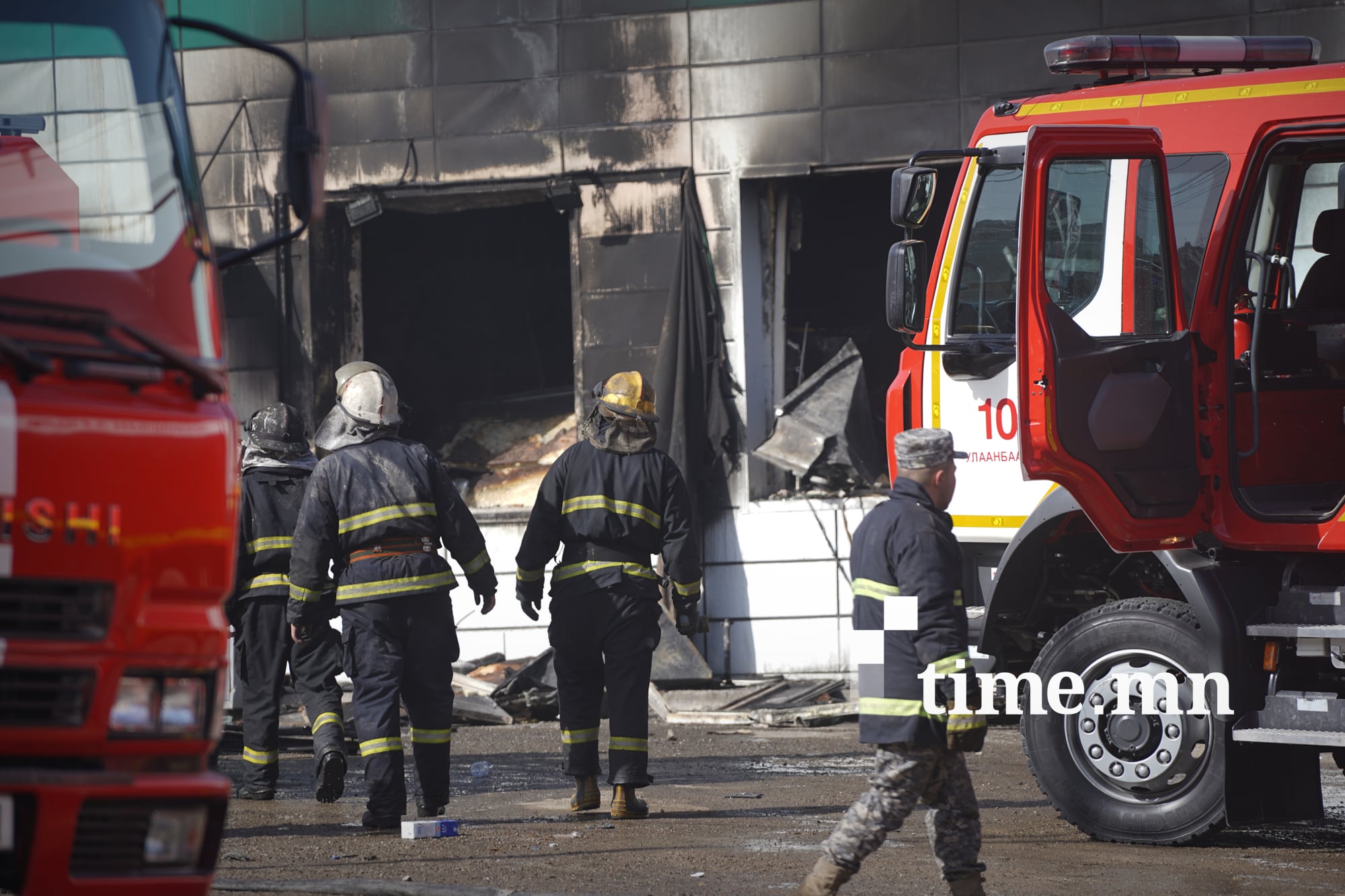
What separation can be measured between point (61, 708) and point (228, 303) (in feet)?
32.2

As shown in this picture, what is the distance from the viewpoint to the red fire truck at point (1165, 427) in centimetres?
649

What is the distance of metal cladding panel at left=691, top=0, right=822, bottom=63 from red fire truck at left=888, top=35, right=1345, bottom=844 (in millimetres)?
4885

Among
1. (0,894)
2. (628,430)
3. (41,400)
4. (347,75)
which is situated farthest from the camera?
(347,75)

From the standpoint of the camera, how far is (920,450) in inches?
219

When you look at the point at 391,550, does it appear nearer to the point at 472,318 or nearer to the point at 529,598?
the point at 529,598

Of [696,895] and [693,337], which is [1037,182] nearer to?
[696,895]

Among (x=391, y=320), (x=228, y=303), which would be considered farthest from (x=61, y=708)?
(x=391, y=320)

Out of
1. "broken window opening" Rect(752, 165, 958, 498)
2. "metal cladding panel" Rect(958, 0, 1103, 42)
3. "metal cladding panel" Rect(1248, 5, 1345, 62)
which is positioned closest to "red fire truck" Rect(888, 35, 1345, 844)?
"metal cladding panel" Rect(1248, 5, 1345, 62)

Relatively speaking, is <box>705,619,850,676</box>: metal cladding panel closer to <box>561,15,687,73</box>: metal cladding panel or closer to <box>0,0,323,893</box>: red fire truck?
<box>561,15,687,73</box>: metal cladding panel

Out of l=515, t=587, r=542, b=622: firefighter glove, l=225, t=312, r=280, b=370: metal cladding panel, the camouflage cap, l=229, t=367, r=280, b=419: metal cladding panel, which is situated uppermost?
l=225, t=312, r=280, b=370: metal cladding panel

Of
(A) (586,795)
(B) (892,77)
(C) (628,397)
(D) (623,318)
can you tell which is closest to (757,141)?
(B) (892,77)

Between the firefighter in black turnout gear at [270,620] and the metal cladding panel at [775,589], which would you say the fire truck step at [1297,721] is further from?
the metal cladding panel at [775,589]

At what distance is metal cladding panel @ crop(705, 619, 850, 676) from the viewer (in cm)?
1213

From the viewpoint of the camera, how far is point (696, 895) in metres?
5.69
